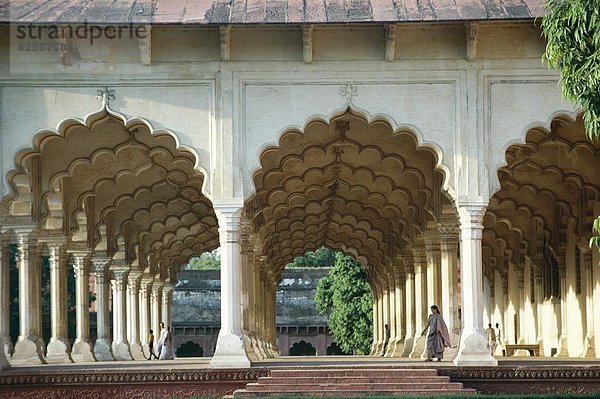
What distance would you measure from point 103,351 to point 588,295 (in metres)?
9.82

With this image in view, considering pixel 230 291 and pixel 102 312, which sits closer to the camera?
pixel 230 291

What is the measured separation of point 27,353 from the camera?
20.4 metres

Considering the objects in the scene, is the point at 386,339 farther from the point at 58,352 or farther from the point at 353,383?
the point at 353,383

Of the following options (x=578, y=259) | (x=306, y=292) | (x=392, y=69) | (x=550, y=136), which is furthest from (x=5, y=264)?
(x=306, y=292)

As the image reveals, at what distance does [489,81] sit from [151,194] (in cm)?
1026

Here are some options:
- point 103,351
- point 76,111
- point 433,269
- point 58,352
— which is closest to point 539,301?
point 433,269

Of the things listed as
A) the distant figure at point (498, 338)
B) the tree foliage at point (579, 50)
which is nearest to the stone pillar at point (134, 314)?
the distant figure at point (498, 338)

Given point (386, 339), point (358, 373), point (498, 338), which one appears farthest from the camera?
point (386, 339)

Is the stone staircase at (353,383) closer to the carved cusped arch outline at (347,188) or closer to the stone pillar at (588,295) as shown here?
the carved cusped arch outline at (347,188)

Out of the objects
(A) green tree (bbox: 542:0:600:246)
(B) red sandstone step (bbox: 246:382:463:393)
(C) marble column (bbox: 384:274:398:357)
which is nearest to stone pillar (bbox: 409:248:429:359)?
(C) marble column (bbox: 384:274:398:357)

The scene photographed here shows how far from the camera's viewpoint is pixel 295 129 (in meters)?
17.2

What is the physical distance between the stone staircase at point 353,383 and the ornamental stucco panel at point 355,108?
2986 mm

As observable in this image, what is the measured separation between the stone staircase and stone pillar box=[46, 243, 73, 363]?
24.7ft

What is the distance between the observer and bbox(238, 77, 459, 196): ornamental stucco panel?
17141 millimetres
